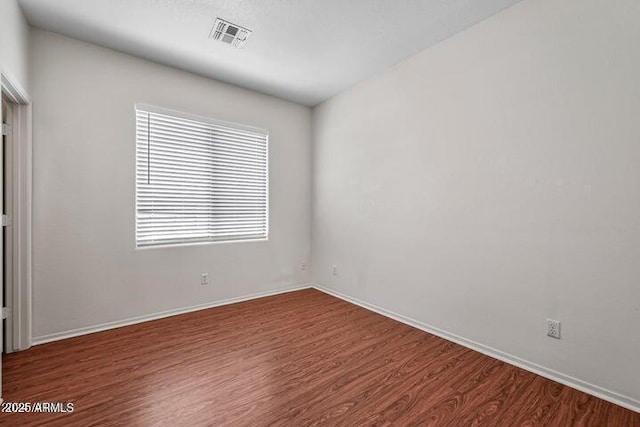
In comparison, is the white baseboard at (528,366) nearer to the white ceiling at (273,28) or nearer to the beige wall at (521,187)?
the beige wall at (521,187)

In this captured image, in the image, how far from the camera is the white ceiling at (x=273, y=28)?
89.7 inches

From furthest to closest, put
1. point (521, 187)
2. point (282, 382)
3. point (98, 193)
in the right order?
1. point (98, 193)
2. point (521, 187)
3. point (282, 382)

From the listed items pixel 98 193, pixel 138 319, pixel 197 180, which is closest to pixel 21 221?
pixel 98 193

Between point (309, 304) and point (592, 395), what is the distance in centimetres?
264

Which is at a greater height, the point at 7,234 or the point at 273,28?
the point at 273,28

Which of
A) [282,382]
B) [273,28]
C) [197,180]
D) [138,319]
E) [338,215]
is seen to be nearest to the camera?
[282,382]

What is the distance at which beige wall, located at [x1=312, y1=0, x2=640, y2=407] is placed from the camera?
1.81 m

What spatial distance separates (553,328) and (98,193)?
13.5 feet

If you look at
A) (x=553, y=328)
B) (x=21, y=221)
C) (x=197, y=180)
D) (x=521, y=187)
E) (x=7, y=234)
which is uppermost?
(x=197, y=180)

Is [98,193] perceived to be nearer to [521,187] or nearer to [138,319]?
[138,319]

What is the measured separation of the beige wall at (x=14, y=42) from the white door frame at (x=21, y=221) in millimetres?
201

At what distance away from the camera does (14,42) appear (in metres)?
2.12

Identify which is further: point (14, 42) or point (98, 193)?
point (98, 193)

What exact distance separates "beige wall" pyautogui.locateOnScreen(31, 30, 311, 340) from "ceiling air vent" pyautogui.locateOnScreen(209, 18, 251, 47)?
90cm
